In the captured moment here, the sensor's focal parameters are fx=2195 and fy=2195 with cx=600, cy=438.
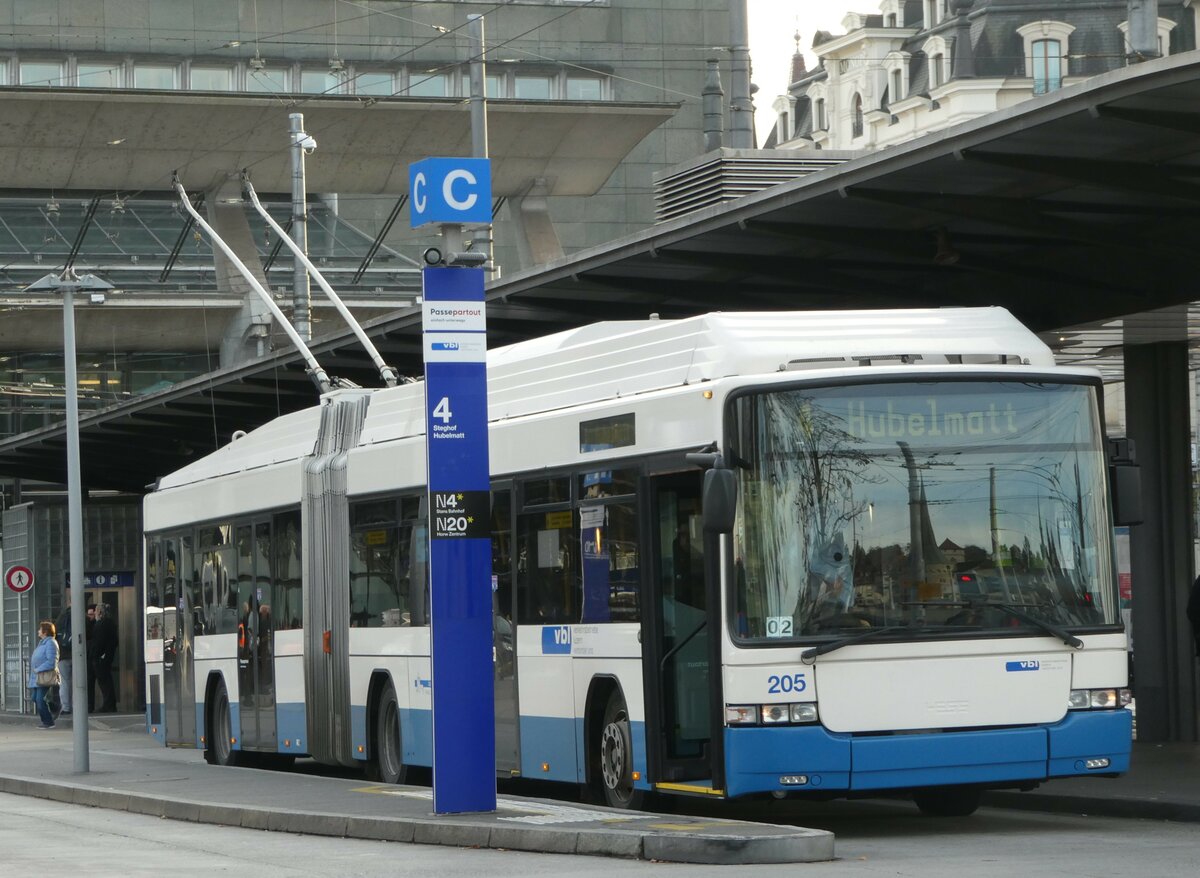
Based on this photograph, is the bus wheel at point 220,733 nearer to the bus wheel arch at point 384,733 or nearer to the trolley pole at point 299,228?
the bus wheel arch at point 384,733

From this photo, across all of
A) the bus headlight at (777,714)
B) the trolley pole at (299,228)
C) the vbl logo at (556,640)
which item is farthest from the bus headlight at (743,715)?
the trolley pole at (299,228)

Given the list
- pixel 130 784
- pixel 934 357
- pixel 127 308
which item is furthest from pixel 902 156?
pixel 127 308

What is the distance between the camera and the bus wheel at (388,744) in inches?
627

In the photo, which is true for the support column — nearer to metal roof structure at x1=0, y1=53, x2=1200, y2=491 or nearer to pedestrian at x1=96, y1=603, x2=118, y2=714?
metal roof structure at x1=0, y1=53, x2=1200, y2=491

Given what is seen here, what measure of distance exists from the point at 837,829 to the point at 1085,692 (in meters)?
1.77

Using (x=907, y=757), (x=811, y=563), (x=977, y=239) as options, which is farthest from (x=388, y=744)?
(x=907, y=757)

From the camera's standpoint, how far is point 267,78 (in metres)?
41.4

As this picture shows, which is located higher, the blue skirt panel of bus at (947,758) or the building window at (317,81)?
the building window at (317,81)

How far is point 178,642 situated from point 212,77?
22.4 metres

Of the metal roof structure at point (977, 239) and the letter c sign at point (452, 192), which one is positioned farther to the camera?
the metal roof structure at point (977, 239)

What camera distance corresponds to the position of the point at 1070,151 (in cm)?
1353

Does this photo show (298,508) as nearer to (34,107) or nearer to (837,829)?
(837,829)

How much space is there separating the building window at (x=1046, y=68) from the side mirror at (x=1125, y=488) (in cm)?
6373

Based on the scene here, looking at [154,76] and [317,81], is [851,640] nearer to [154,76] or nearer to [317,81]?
[317,81]
